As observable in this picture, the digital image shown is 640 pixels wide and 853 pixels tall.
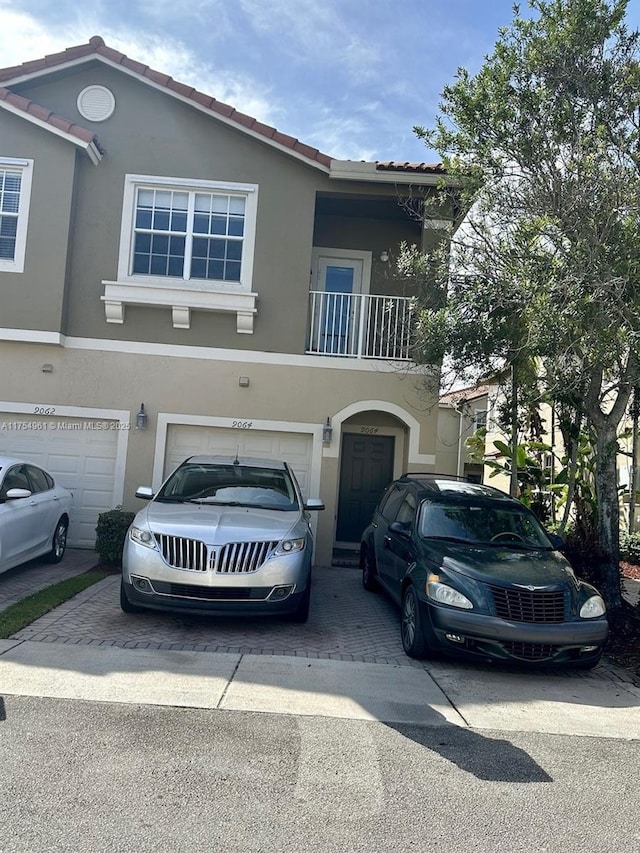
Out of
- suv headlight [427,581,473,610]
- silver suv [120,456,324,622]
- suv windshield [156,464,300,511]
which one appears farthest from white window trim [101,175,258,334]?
suv headlight [427,581,473,610]

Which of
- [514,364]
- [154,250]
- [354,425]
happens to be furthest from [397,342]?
[154,250]

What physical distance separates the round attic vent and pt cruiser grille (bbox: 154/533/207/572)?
821 centimetres

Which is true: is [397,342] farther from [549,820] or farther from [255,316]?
[549,820]

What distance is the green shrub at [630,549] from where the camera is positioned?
1264cm

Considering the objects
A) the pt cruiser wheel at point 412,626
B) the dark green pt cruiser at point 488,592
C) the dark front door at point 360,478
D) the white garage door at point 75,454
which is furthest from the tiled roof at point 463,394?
the white garage door at point 75,454

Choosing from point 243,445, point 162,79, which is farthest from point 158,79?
point 243,445

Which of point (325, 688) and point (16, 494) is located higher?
point (16, 494)

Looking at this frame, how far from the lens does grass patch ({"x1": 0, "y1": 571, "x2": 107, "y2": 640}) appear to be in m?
6.61

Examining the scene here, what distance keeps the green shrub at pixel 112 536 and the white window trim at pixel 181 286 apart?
11.1ft

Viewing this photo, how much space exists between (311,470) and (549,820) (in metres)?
7.95

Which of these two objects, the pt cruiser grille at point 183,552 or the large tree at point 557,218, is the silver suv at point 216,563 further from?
the large tree at point 557,218

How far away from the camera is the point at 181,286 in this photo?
1106 centimetres

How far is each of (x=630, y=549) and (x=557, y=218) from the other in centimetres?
777

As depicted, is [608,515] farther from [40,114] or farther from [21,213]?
[40,114]
